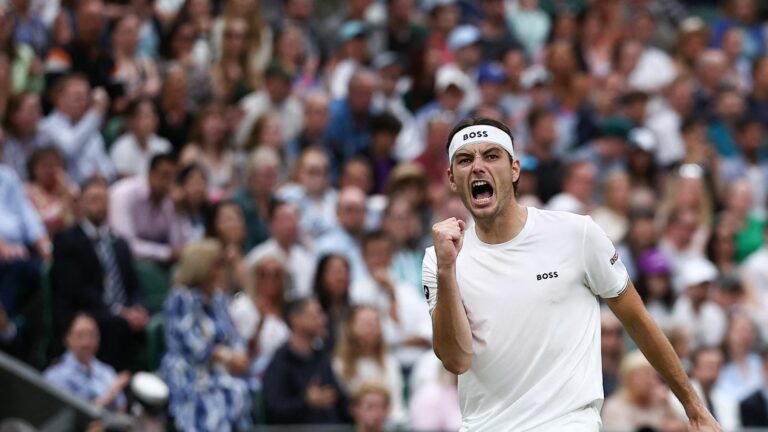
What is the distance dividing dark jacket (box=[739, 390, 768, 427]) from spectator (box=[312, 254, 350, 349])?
3.19m

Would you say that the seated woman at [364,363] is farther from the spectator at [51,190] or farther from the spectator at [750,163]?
the spectator at [750,163]

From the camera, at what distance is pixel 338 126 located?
14.6 metres

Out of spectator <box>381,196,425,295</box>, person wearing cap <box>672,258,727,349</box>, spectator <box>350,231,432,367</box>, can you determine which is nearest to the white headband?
spectator <box>350,231,432,367</box>

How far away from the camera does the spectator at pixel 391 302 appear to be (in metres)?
12.3

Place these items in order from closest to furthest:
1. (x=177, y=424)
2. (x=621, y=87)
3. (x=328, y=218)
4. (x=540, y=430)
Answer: (x=540, y=430)
(x=177, y=424)
(x=328, y=218)
(x=621, y=87)

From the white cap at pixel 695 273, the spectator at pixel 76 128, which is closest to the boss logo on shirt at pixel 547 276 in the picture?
the spectator at pixel 76 128

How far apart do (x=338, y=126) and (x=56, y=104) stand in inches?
115

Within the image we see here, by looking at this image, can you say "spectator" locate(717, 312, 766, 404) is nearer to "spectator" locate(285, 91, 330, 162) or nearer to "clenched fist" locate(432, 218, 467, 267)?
"spectator" locate(285, 91, 330, 162)

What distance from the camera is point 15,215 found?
1164 centimetres

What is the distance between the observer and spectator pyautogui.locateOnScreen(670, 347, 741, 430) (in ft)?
39.7

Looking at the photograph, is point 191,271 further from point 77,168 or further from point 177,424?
point 77,168

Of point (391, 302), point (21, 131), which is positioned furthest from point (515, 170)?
point (21, 131)

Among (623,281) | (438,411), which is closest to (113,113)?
(438,411)

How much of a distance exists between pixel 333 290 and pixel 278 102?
2.88 meters
